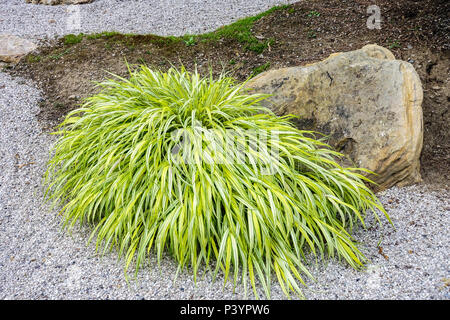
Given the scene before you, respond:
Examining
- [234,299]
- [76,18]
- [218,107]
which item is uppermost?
[76,18]

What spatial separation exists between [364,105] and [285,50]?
2.01m

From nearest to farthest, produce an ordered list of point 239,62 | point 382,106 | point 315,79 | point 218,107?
point 218,107 < point 382,106 < point 315,79 < point 239,62

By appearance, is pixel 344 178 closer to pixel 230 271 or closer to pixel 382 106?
pixel 382 106

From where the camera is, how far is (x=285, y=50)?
5121 mm

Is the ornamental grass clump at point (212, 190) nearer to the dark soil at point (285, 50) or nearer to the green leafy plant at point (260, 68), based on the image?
the dark soil at point (285, 50)

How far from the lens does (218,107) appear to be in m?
3.07

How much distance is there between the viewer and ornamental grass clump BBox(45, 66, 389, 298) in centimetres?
250

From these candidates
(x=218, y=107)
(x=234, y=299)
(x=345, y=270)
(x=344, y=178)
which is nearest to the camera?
(x=234, y=299)

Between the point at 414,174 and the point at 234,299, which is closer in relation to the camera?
the point at 234,299

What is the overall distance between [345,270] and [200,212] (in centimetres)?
101

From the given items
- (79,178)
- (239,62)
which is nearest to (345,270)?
(79,178)

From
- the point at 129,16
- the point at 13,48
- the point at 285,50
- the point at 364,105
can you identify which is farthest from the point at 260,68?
the point at 13,48

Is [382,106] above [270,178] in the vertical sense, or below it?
above

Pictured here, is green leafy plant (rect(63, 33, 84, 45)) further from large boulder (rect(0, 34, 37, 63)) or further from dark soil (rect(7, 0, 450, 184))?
large boulder (rect(0, 34, 37, 63))
